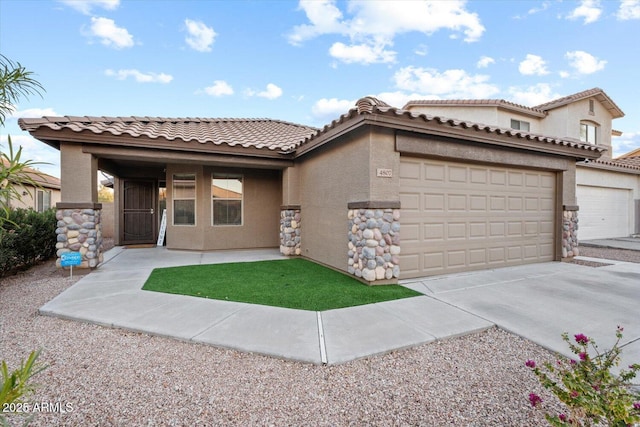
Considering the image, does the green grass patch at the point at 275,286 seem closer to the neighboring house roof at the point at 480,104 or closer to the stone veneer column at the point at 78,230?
the stone veneer column at the point at 78,230

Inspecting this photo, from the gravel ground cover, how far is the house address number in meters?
3.01

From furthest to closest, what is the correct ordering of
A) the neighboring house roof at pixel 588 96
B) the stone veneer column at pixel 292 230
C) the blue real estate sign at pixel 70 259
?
1. the neighboring house roof at pixel 588 96
2. the stone veneer column at pixel 292 230
3. the blue real estate sign at pixel 70 259

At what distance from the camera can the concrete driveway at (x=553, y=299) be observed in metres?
3.53

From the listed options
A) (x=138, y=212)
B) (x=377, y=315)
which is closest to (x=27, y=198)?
(x=138, y=212)

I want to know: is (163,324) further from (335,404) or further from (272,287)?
(335,404)

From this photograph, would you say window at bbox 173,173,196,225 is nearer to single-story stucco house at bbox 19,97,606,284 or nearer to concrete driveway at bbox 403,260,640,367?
single-story stucco house at bbox 19,97,606,284

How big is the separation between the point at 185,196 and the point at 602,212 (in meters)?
A: 17.3

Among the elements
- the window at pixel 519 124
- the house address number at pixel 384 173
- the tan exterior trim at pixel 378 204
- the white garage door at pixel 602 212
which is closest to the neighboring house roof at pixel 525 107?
the window at pixel 519 124

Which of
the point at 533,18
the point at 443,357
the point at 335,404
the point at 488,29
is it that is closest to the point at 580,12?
the point at 533,18

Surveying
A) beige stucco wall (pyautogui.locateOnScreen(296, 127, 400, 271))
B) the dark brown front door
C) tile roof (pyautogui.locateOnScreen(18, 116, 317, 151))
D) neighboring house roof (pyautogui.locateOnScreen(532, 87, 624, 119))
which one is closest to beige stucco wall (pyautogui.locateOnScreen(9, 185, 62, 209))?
tile roof (pyautogui.locateOnScreen(18, 116, 317, 151))

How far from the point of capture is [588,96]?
1541 centimetres

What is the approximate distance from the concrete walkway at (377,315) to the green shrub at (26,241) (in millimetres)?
2023

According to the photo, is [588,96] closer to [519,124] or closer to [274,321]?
[519,124]

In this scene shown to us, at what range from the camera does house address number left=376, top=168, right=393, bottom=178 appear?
5438mm
